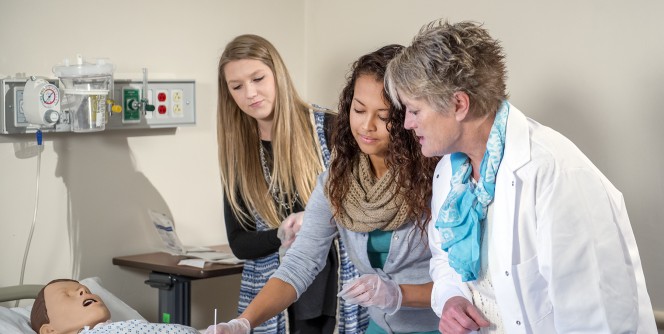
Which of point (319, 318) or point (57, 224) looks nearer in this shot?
point (319, 318)

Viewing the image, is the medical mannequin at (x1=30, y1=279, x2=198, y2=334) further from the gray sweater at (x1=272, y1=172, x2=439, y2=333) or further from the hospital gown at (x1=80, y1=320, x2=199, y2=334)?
the gray sweater at (x1=272, y1=172, x2=439, y2=333)

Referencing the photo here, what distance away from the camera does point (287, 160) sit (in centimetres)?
269

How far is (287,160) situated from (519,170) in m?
1.12

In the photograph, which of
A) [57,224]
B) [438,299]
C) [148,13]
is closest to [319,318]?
[438,299]

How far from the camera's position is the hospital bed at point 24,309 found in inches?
97.1

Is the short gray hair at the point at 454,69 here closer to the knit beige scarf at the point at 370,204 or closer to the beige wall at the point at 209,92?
the knit beige scarf at the point at 370,204

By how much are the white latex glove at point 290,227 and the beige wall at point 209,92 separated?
0.89 metres

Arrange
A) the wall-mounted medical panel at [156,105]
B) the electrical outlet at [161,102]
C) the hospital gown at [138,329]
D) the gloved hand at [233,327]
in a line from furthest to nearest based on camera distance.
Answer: the electrical outlet at [161,102] < the wall-mounted medical panel at [156,105] < the hospital gown at [138,329] < the gloved hand at [233,327]

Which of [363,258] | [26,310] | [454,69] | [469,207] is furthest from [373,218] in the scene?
[26,310]

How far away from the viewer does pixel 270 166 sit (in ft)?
9.08

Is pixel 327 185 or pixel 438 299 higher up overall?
pixel 327 185

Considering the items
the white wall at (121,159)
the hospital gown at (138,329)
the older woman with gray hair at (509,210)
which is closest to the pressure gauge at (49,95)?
the white wall at (121,159)

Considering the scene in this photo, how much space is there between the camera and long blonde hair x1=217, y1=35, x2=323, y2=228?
8.85 ft

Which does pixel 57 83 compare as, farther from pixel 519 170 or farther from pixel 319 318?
pixel 519 170
